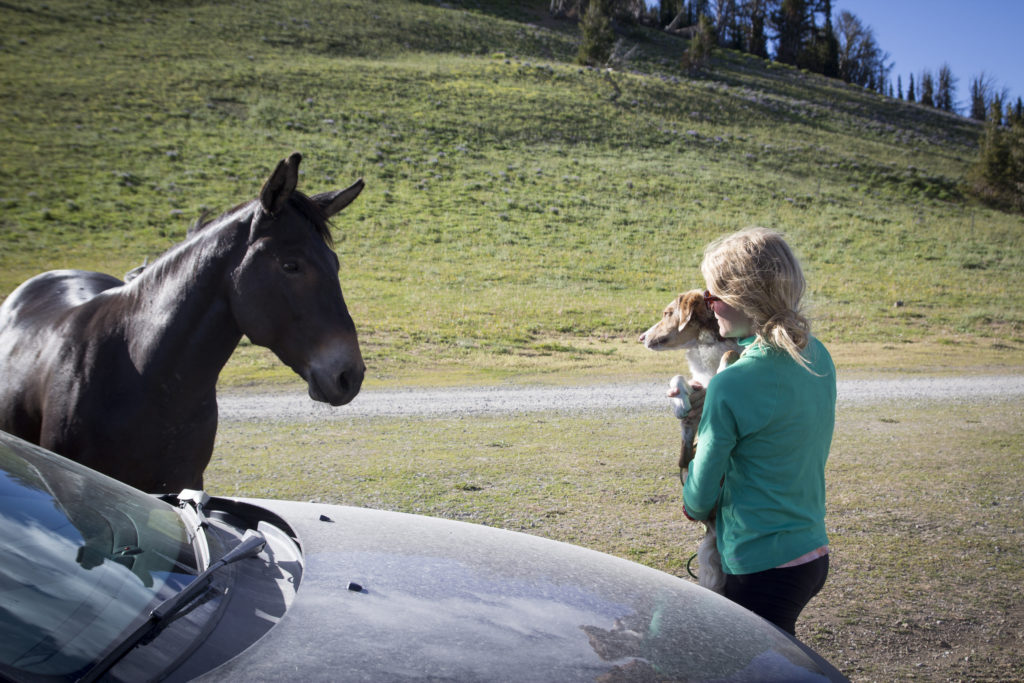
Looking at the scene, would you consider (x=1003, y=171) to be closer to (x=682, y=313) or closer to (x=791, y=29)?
(x=682, y=313)

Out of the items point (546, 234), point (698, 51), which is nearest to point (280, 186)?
point (546, 234)

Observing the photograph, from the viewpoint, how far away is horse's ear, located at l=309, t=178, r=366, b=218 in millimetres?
3293

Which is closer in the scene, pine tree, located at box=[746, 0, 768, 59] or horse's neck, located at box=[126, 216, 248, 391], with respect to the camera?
horse's neck, located at box=[126, 216, 248, 391]

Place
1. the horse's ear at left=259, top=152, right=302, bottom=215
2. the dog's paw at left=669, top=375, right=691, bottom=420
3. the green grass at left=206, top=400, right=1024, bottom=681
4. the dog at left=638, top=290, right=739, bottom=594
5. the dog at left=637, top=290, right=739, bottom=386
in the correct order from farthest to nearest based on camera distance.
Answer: the green grass at left=206, top=400, right=1024, bottom=681
the dog at left=637, top=290, right=739, bottom=386
the horse's ear at left=259, top=152, right=302, bottom=215
the dog's paw at left=669, top=375, right=691, bottom=420
the dog at left=638, top=290, right=739, bottom=594

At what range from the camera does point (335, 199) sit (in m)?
3.35

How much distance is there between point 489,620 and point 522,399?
8.94 meters

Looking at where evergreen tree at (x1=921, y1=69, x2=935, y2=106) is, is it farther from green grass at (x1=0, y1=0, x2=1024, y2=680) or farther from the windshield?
the windshield

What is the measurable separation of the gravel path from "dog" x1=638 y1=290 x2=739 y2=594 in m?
5.62

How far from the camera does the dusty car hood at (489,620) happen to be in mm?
1647

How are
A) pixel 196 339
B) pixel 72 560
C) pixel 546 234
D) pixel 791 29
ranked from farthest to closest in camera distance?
pixel 791 29 → pixel 546 234 → pixel 196 339 → pixel 72 560

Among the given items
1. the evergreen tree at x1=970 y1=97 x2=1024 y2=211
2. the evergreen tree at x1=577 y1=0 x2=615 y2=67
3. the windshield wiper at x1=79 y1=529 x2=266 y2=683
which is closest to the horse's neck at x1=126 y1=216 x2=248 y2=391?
the windshield wiper at x1=79 y1=529 x2=266 y2=683

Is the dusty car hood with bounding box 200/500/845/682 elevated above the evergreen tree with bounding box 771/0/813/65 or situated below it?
below

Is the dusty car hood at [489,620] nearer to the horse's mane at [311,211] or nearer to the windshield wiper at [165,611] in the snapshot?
the windshield wiper at [165,611]

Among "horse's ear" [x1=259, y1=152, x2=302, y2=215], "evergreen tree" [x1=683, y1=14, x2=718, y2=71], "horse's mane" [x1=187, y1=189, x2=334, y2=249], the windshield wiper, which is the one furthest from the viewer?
"evergreen tree" [x1=683, y1=14, x2=718, y2=71]
